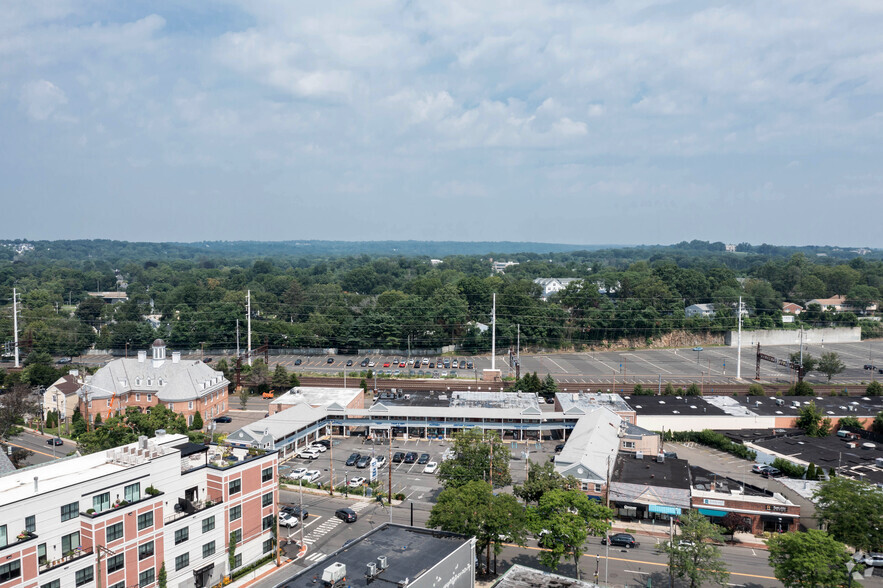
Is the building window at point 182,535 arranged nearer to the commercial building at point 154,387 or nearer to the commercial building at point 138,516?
the commercial building at point 138,516

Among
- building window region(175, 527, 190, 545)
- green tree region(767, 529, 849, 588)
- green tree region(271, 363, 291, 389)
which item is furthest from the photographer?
green tree region(271, 363, 291, 389)

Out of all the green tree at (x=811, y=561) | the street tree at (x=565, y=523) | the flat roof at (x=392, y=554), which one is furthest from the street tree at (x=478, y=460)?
the green tree at (x=811, y=561)

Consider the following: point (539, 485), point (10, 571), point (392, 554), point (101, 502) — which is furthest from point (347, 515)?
point (10, 571)

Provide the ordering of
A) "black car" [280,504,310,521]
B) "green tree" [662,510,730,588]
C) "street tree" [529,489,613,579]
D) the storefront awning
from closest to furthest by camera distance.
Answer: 1. "green tree" [662,510,730,588]
2. "street tree" [529,489,613,579]
3. the storefront awning
4. "black car" [280,504,310,521]

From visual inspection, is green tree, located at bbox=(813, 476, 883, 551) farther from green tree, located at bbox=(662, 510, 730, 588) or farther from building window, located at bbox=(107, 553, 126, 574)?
building window, located at bbox=(107, 553, 126, 574)

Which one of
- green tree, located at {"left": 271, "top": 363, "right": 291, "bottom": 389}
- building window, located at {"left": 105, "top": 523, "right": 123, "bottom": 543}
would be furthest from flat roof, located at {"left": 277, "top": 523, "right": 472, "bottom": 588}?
green tree, located at {"left": 271, "top": 363, "right": 291, "bottom": 389}
